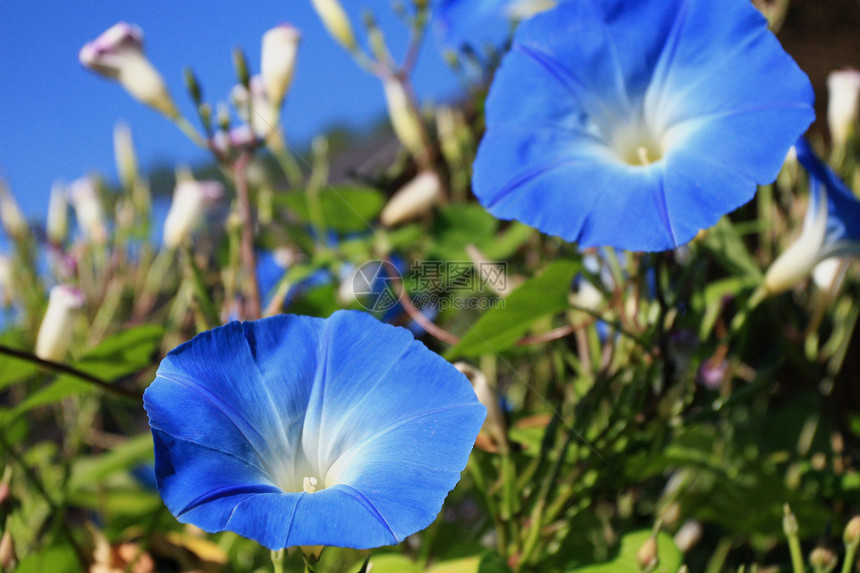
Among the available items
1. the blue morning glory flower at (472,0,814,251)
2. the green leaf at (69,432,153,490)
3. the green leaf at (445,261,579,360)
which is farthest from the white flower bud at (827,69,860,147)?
the green leaf at (69,432,153,490)

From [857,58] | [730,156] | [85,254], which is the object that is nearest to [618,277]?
[730,156]

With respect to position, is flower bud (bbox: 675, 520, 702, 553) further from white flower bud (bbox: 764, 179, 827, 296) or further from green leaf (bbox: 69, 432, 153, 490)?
green leaf (bbox: 69, 432, 153, 490)

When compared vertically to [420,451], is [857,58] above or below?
below

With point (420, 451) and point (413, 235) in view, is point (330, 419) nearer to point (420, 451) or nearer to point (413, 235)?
point (420, 451)

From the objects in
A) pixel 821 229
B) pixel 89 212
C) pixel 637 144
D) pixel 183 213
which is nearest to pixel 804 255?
pixel 821 229

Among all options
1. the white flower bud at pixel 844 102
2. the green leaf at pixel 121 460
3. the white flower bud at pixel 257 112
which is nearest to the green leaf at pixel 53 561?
the green leaf at pixel 121 460

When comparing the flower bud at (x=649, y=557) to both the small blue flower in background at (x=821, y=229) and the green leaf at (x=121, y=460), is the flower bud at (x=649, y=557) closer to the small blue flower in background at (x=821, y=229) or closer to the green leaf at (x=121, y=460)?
the small blue flower in background at (x=821, y=229)
